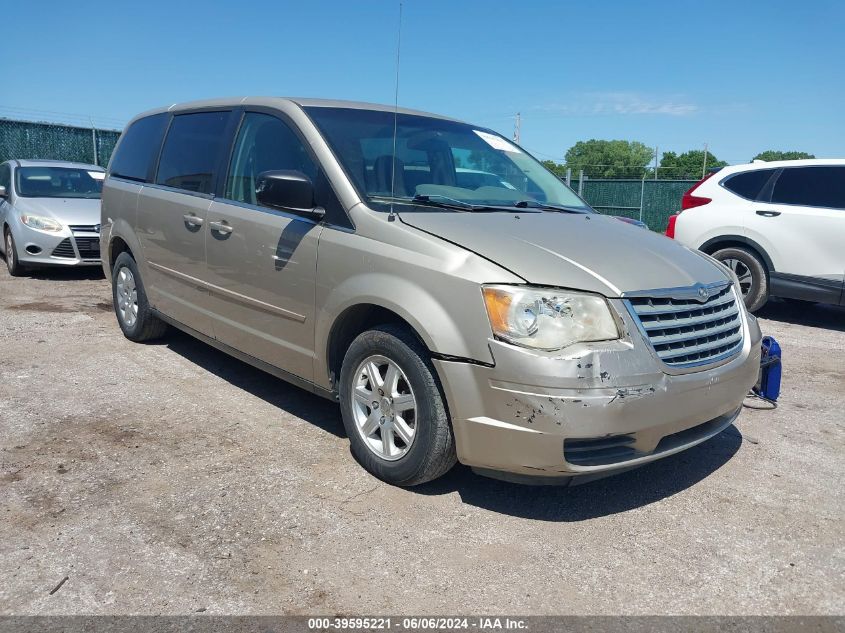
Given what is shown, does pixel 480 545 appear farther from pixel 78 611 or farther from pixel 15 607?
pixel 15 607

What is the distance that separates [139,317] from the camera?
5.67m

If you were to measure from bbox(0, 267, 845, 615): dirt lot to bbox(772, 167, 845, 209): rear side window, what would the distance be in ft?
11.6

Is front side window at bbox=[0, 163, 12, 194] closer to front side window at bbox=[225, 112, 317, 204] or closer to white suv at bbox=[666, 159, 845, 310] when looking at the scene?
front side window at bbox=[225, 112, 317, 204]

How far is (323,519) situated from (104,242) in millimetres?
4113

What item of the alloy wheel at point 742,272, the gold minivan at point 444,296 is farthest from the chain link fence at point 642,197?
the gold minivan at point 444,296

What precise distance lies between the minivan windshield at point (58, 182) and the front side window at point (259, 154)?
5903 millimetres

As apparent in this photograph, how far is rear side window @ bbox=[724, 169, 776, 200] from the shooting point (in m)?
7.72

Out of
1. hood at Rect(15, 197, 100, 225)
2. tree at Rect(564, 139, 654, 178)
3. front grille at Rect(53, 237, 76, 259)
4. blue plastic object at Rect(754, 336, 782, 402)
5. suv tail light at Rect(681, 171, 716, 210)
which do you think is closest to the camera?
blue plastic object at Rect(754, 336, 782, 402)

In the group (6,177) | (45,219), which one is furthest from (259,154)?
(6,177)

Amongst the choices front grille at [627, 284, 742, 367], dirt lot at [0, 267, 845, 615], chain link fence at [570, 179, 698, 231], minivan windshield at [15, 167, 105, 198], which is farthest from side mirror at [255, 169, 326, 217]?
chain link fence at [570, 179, 698, 231]

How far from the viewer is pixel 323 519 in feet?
10.1

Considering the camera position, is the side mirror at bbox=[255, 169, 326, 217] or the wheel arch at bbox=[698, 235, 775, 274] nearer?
the side mirror at bbox=[255, 169, 326, 217]

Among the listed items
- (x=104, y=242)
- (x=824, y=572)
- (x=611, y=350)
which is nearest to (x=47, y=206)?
(x=104, y=242)

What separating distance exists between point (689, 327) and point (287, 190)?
6.57 feet
